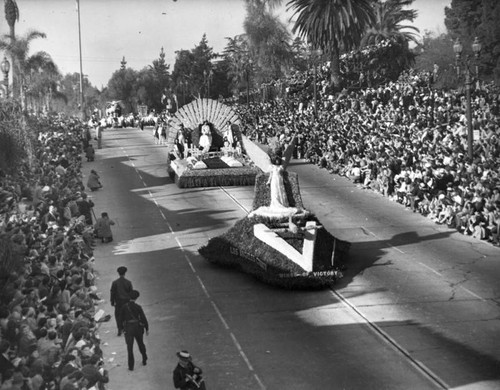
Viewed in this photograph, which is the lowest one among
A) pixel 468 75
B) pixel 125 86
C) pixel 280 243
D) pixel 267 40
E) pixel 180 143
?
pixel 125 86

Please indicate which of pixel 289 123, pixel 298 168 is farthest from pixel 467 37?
pixel 298 168

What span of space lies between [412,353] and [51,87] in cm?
7479

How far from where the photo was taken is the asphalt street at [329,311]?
13992 mm

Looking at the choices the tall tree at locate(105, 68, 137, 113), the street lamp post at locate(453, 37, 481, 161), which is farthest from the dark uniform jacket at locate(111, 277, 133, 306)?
the tall tree at locate(105, 68, 137, 113)

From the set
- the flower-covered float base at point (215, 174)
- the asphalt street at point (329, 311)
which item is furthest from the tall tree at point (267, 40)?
the asphalt street at point (329, 311)

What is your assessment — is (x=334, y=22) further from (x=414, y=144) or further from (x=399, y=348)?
(x=399, y=348)

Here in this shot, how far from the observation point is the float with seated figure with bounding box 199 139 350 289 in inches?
757

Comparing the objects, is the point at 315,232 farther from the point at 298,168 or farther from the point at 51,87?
the point at 51,87

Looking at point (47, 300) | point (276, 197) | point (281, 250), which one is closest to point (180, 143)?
point (276, 197)

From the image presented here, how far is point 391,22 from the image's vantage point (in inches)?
2975

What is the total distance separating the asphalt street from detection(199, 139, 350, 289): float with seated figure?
354mm

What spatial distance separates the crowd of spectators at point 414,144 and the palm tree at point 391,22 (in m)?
19.1

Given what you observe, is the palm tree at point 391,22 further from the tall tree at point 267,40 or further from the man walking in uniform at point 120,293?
the man walking in uniform at point 120,293

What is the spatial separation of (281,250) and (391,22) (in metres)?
59.6
